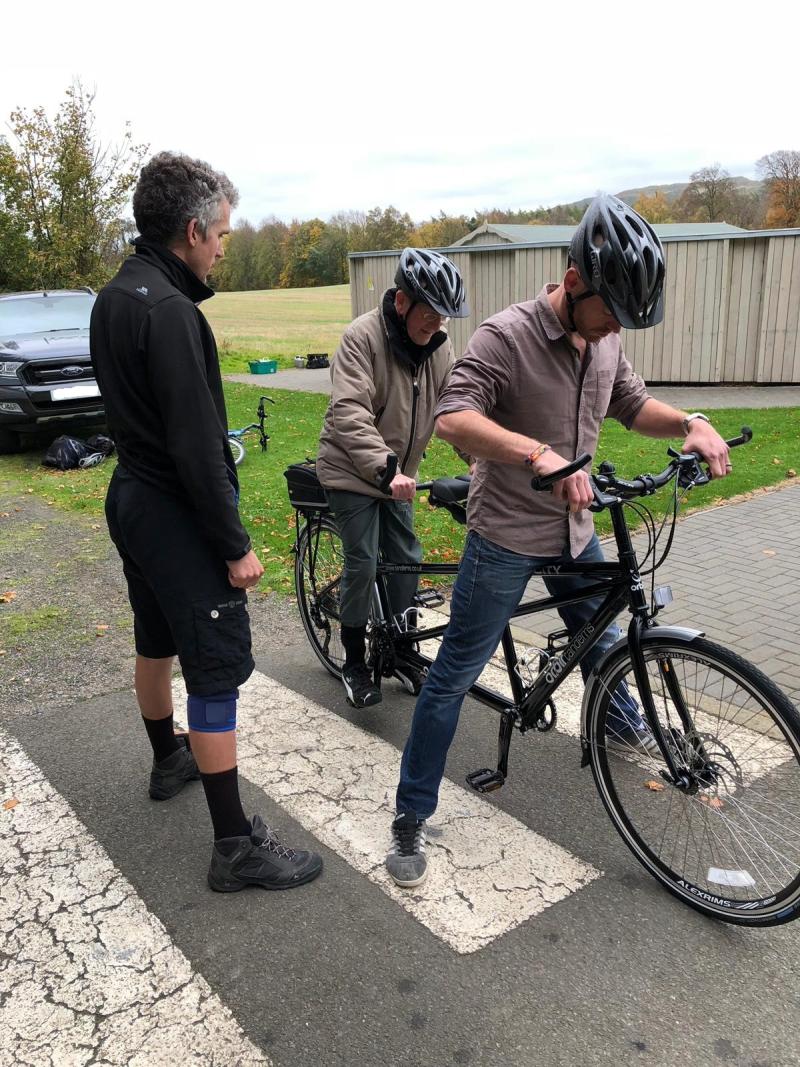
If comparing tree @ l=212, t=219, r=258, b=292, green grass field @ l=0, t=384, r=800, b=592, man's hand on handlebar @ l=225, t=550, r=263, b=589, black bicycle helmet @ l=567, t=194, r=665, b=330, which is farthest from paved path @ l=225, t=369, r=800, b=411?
tree @ l=212, t=219, r=258, b=292

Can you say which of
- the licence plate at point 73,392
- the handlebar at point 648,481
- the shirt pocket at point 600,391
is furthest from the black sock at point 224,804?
the licence plate at point 73,392

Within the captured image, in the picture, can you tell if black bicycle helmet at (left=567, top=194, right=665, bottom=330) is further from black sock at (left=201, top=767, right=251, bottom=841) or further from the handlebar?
black sock at (left=201, top=767, right=251, bottom=841)

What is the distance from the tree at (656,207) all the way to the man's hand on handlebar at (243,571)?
55.1m

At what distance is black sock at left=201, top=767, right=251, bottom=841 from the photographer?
2867 millimetres

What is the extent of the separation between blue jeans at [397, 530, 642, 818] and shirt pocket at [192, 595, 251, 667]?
644 millimetres

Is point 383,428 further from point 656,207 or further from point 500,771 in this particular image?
point 656,207

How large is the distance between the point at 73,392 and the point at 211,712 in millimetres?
8824

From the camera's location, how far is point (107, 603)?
575cm

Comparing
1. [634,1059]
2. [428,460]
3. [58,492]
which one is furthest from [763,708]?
[58,492]

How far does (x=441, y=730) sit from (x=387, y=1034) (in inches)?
35.9

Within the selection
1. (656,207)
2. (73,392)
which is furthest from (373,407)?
(656,207)

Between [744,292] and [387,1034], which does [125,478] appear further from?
[744,292]

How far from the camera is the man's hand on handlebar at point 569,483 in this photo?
236 cm

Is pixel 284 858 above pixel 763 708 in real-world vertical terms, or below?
below
